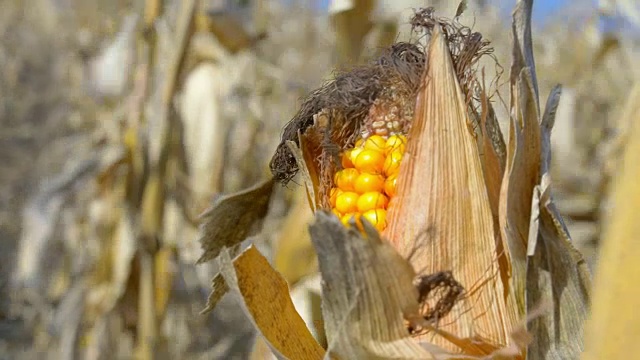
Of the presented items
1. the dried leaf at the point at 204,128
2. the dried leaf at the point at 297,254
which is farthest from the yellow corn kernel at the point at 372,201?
the dried leaf at the point at 204,128

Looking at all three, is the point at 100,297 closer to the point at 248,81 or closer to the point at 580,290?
the point at 248,81

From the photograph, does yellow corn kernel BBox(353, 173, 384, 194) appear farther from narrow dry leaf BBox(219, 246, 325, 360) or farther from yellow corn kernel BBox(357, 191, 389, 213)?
narrow dry leaf BBox(219, 246, 325, 360)

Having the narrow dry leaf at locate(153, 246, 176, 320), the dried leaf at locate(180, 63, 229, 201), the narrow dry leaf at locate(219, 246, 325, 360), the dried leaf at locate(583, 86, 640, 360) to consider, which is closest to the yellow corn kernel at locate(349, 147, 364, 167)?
the narrow dry leaf at locate(219, 246, 325, 360)

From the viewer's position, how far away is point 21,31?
4.77 m

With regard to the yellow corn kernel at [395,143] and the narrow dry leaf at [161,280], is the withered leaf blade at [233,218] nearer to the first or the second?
the yellow corn kernel at [395,143]

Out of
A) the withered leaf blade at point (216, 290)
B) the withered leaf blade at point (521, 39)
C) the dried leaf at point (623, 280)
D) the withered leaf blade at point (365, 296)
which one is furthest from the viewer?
the withered leaf blade at point (216, 290)

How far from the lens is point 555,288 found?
59 cm

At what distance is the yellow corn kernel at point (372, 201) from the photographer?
0.64 metres

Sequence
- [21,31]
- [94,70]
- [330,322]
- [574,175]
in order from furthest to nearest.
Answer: [21,31] → [574,175] → [94,70] → [330,322]

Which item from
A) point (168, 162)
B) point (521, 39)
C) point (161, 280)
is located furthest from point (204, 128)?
point (521, 39)

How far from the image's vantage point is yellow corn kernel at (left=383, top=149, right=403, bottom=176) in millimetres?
649

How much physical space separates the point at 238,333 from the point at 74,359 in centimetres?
108

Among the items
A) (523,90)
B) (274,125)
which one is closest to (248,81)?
(274,125)

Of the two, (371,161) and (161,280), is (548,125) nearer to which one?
(371,161)
